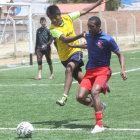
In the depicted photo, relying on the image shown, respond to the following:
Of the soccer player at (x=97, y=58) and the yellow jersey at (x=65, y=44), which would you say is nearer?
the soccer player at (x=97, y=58)

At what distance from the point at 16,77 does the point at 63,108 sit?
7518 millimetres

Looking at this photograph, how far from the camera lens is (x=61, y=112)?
10047 mm

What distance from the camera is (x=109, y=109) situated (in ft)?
33.4

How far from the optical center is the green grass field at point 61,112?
7695mm

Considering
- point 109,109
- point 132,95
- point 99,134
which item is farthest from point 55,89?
point 99,134

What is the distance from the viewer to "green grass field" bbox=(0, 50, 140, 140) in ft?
25.2

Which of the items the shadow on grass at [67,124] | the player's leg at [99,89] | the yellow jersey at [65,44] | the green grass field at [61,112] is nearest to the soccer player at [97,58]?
the player's leg at [99,89]

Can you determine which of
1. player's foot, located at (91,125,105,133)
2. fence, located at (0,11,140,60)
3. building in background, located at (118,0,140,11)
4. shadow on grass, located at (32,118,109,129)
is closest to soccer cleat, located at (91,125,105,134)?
player's foot, located at (91,125,105,133)

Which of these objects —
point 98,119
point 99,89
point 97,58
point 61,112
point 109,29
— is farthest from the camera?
point 109,29

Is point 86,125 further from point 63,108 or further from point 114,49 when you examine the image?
point 63,108

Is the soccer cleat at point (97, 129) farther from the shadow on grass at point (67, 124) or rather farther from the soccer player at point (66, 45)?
the soccer player at point (66, 45)

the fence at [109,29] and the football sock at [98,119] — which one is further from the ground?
the football sock at [98,119]

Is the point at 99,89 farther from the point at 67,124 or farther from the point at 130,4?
the point at 130,4

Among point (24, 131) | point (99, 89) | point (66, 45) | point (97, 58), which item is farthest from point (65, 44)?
point (24, 131)
